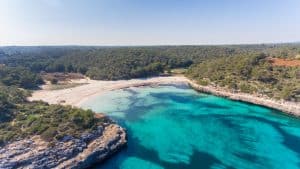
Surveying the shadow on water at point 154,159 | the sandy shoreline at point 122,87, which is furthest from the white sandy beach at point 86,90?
the shadow on water at point 154,159

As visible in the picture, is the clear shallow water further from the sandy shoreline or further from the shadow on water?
the sandy shoreline

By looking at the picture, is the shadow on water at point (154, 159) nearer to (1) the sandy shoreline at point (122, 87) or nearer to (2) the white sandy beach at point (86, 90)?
(1) the sandy shoreline at point (122, 87)

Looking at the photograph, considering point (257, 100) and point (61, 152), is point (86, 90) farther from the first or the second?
point (61, 152)

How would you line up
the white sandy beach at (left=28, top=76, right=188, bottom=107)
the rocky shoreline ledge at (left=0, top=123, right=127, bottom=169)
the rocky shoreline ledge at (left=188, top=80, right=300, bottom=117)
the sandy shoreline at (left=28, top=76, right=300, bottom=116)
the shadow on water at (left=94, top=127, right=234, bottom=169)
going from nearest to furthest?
1. the rocky shoreline ledge at (left=0, top=123, right=127, bottom=169)
2. the shadow on water at (left=94, top=127, right=234, bottom=169)
3. the rocky shoreline ledge at (left=188, top=80, right=300, bottom=117)
4. the sandy shoreline at (left=28, top=76, right=300, bottom=116)
5. the white sandy beach at (left=28, top=76, right=188, bottom=107)

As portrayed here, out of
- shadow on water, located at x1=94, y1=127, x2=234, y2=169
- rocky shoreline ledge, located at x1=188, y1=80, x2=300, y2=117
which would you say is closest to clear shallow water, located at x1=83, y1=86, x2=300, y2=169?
shadow on water, located at x1=94, y1=127, x2=234, y2=169

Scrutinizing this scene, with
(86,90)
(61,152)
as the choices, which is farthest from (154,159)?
(86,90)
